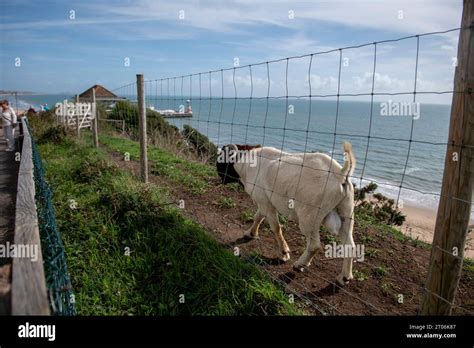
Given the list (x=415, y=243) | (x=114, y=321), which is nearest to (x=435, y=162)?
(x=415, y=243)

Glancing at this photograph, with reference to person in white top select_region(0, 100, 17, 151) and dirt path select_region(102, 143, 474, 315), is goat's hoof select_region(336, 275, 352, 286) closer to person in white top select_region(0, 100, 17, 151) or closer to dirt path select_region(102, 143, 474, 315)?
dirt path select_region(102, 143, 474, 315)

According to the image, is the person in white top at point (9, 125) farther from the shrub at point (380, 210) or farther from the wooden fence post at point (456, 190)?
the wooden fence post at point (456, 190)

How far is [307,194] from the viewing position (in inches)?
175

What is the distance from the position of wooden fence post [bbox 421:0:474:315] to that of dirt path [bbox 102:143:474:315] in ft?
2.68

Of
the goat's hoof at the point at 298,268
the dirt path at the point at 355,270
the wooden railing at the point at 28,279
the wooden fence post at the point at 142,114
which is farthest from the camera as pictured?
the wooden fence post at the point at 142,114

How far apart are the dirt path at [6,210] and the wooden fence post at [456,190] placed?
2906 mm

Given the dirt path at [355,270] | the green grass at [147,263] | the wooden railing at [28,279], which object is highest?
the wooden railing at [28,279]

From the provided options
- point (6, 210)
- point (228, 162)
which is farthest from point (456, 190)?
point (6, 210)

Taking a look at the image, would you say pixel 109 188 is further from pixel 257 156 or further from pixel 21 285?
pixel 21 285

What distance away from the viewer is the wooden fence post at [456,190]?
2348 millimetres

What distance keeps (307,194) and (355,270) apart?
1.18 meters

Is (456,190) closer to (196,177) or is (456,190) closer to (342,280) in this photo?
(342,280)

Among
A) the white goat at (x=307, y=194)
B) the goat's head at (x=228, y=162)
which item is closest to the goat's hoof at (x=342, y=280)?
the white goat at (x=307, y=194)

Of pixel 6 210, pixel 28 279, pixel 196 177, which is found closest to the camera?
pixel 28 279
